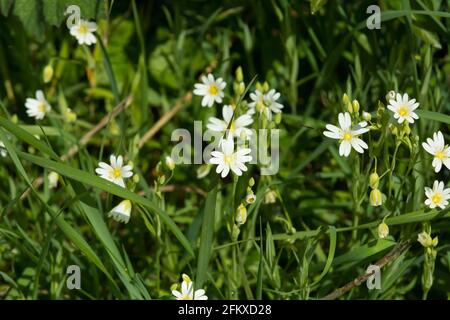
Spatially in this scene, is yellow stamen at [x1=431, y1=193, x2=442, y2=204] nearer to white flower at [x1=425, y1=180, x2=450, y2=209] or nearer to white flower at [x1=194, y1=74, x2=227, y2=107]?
white flower at [x1=425, y1=180, x2=450, y2=209]

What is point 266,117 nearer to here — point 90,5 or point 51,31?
point 90,5

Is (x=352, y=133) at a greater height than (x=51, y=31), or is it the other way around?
(x=51, y=31)

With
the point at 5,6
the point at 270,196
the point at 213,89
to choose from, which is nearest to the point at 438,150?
the point at 270,196

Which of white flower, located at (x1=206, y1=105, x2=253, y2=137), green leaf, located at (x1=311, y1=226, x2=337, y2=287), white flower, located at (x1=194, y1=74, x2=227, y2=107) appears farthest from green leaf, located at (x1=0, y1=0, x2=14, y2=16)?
green leaf, located at (x1=311, y1=226, x2=337, y2=287)

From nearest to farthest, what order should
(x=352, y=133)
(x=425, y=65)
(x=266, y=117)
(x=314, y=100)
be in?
(x=352, y=133) < (x=266, y=117) < (x=425, y=65) < (x=314, y=100)

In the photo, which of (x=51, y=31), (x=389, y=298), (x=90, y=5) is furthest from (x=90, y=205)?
(x=51, y=31)
